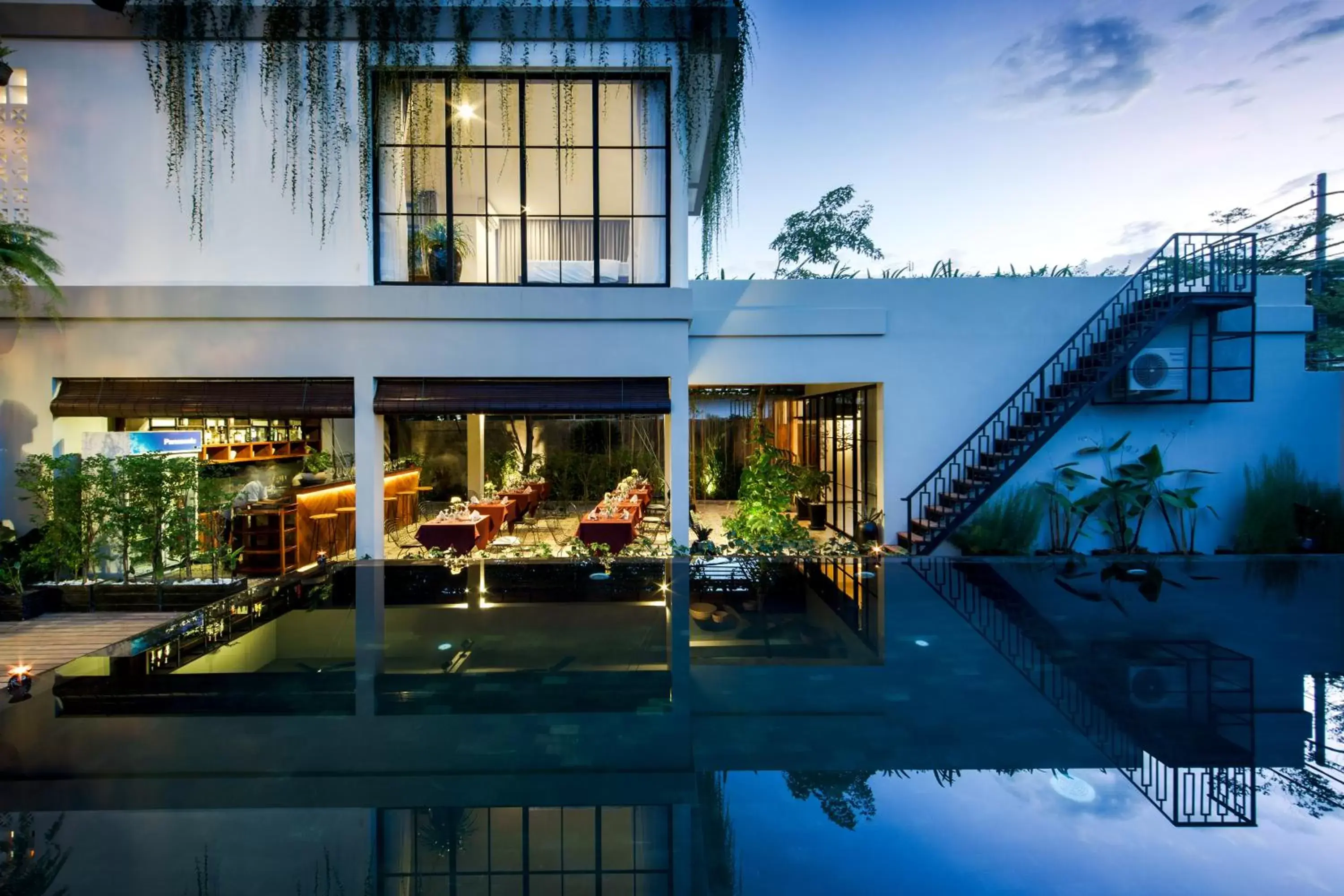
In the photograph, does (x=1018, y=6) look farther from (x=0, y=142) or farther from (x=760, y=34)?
(x=0, y=142)

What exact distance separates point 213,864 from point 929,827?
3.10 m

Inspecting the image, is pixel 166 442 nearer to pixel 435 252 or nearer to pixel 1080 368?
pixel 435 252

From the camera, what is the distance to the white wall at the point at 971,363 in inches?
413

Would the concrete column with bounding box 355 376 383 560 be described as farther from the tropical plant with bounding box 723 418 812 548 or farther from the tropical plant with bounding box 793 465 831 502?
the tropical plant with bounding box 793 465 831 502

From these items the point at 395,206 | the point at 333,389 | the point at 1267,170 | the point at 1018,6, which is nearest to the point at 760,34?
the point at 395,206

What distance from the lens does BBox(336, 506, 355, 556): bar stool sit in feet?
36.1

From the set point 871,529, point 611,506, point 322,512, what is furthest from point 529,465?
point 871,529

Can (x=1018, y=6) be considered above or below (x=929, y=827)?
above

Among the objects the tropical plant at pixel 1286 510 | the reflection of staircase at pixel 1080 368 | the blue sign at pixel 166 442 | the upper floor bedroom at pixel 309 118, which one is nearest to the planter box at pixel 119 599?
the blue sign at pixel 166 442

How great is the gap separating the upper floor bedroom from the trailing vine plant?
0.02 metres

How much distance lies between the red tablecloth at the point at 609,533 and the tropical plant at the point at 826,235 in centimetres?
1615

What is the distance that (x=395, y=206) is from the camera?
367 inches

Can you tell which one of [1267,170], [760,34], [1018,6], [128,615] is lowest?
[128,615]

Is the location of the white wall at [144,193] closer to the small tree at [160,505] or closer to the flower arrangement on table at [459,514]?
the small tree at [160,505]
